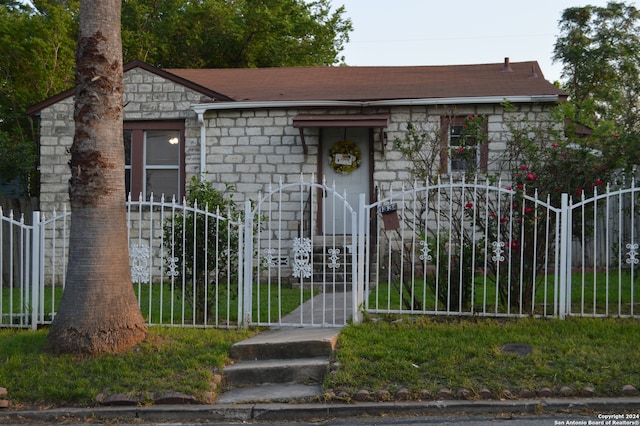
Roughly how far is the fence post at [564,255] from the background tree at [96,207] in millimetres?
4549

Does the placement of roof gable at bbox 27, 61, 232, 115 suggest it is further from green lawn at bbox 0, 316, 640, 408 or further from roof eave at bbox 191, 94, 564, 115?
green lawn at bbox 0, 316, 640, 408

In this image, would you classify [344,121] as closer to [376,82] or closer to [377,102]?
[377,102]

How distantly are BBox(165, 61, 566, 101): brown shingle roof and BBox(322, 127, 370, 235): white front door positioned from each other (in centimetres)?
76

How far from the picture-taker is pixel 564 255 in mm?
7969

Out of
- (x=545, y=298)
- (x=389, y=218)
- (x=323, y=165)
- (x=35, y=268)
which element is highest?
(x=323, y=165)

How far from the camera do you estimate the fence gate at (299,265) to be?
27.0ft

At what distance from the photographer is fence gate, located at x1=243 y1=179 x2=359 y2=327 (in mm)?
8242

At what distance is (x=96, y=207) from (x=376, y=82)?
29.8 feet

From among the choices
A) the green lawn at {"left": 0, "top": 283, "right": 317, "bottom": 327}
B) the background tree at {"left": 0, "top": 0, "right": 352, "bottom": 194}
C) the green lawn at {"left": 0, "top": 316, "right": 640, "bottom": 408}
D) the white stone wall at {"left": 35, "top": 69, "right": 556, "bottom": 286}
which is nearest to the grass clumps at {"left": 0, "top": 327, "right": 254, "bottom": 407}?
the green lawn at {"left": 0, "top": 316, "right": 640, "bottom": 408}

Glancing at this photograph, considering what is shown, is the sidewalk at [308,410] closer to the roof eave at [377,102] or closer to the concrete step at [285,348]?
the concrete step at [285,348]

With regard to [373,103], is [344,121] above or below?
below

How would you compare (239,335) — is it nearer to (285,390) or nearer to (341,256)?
(285,390)

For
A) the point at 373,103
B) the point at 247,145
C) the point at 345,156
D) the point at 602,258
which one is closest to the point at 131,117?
the point at 247,145

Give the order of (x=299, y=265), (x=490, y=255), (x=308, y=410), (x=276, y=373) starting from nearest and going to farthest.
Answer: (x=308, y=410) → (x=276, y=373) → (x=299, y=265) → (x=490, y=255)
